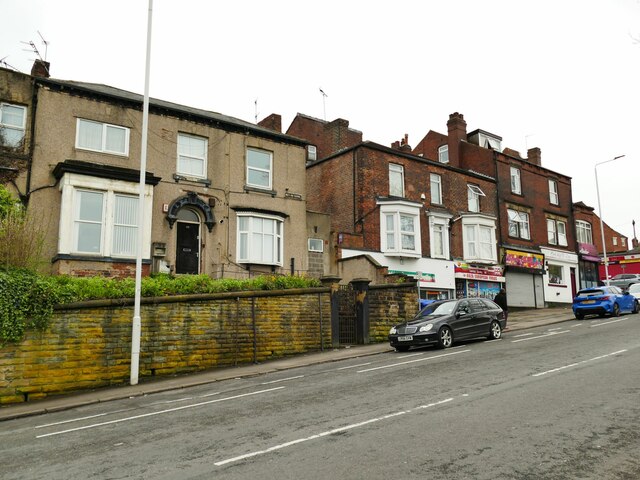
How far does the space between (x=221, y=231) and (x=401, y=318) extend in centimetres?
795

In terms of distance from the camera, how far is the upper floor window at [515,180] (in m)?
34.9

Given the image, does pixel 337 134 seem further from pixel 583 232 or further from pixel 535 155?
pixel 583 232

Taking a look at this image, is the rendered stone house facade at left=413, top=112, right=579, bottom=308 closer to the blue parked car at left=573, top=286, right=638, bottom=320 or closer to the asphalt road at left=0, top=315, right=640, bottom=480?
the blue parked car at left=573, top=286, right=638, bottom=320

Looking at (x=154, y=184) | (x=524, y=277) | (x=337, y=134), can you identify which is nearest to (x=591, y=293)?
(x=524, y=277)

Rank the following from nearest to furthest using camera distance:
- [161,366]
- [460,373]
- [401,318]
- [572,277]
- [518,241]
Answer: [460,373] → [161,366] → [401,318] → [518,241] → [572,277]

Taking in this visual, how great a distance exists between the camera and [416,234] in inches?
1082

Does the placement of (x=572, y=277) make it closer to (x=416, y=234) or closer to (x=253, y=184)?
(x=416, y=234)

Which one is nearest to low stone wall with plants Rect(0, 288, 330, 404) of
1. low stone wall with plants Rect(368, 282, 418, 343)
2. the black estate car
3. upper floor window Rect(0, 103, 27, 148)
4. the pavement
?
the pavement

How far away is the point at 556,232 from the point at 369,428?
35.0 m

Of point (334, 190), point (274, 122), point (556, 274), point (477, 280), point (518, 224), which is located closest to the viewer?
point (334, 190)

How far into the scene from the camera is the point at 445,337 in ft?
50.3

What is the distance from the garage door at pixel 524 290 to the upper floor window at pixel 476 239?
294cm

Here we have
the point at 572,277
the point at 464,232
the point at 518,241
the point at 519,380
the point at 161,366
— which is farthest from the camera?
the point at 572,277

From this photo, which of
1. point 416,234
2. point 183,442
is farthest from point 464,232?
point 183,442
